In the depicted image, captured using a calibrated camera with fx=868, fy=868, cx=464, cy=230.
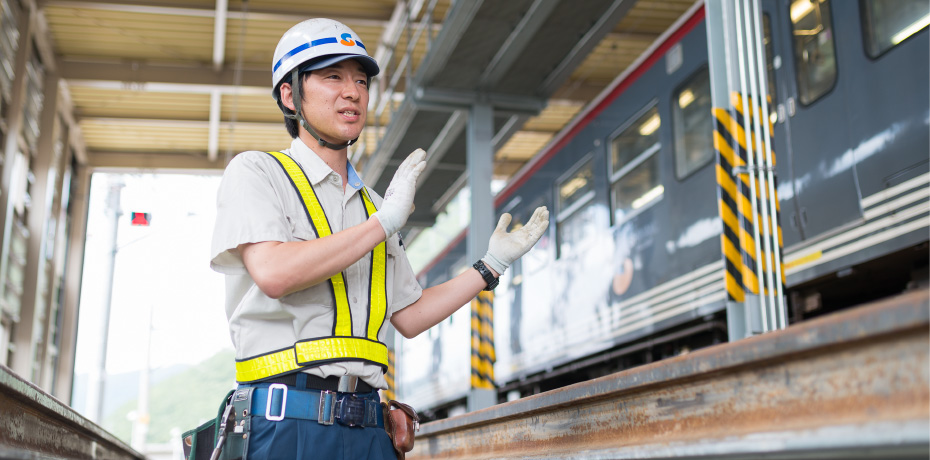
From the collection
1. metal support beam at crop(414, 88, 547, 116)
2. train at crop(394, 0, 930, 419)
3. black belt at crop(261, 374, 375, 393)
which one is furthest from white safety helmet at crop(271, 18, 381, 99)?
metal support beam at crop(414, 88, 547, 116)

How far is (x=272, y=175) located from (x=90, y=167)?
18.0 m

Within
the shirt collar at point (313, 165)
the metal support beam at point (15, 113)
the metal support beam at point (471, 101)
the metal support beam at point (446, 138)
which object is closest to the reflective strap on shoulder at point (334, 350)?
the shirt collar at point (313, 165)

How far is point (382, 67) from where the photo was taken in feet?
42.9

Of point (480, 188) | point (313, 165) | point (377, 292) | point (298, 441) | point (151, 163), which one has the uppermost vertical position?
point (151, 163)

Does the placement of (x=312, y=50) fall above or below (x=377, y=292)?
above

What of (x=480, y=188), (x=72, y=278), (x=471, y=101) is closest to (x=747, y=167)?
(x=480, y=188)

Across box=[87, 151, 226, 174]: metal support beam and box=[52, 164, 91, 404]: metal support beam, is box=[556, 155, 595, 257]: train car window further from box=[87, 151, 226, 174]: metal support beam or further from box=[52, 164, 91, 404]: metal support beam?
box=[52, 164, 91, 404]: metal support beam

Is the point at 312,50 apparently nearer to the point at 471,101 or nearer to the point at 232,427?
the point at 232,427

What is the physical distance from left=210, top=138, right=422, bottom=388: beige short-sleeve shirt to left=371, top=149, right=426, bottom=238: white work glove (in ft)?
0.56

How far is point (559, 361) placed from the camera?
30.0 feet

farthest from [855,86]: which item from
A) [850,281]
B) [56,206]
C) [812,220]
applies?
[56,206]

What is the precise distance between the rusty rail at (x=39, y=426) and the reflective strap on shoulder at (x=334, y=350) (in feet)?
1.86

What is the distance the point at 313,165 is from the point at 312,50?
0.95 ft

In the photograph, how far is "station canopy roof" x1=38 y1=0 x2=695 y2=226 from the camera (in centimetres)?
809
